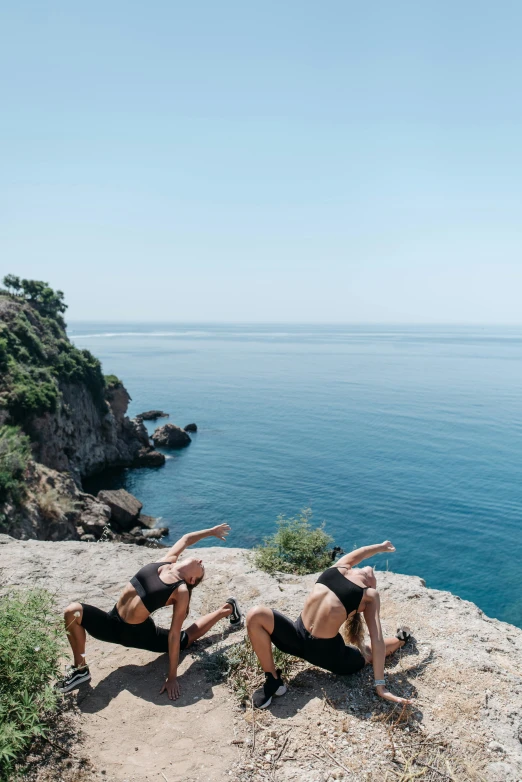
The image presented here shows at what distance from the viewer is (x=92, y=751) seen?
5902mm

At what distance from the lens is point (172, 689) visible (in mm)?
6844

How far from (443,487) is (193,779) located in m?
41.7

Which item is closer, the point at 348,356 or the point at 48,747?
the point at 48,747

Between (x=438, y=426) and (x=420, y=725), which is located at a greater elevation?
(x=420, y=725)

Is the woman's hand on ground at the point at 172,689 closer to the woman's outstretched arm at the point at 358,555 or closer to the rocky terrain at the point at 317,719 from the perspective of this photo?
the rocky terrain at the point at 317,719

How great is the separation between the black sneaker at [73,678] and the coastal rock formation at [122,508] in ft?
106

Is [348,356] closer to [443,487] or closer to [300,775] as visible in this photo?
[443,487]

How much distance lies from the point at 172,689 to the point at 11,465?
78.0 feet

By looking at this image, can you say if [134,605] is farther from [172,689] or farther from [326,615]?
[326,615]

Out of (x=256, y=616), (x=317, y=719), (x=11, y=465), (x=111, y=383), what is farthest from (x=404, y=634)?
(x=111, y=383)

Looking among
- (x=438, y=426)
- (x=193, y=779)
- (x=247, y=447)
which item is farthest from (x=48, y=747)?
(x=438, y=426)

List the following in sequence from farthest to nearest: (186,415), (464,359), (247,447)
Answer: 1. (464,359)
2. (186,415)
3. (247,447)

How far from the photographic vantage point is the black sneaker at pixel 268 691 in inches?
259

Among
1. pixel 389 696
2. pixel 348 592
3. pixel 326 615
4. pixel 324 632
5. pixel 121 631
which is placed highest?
pixel 348 592
